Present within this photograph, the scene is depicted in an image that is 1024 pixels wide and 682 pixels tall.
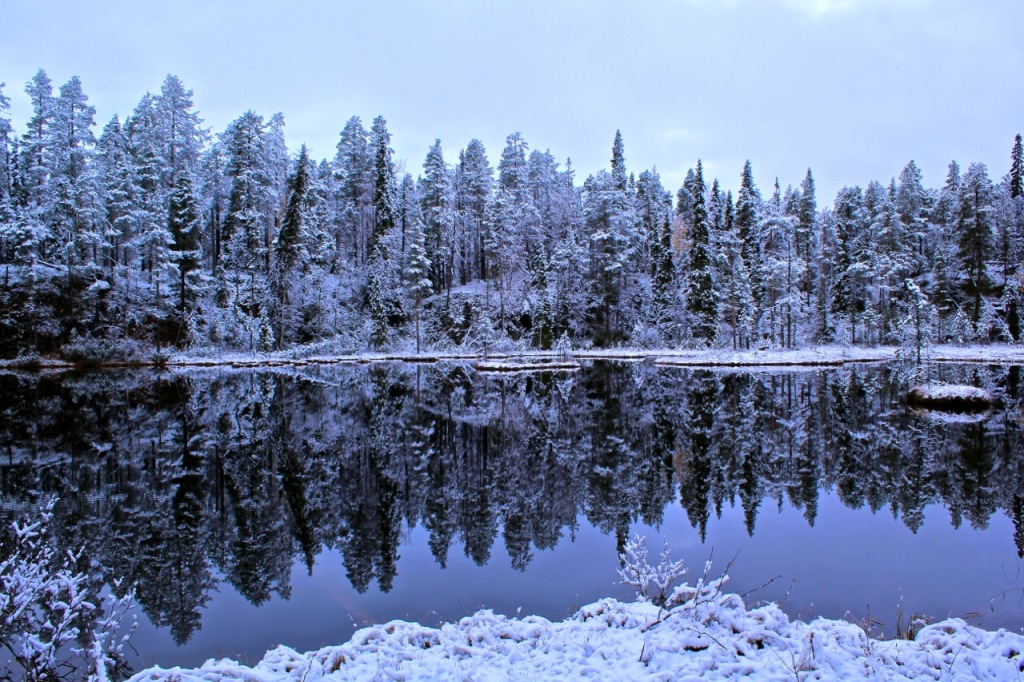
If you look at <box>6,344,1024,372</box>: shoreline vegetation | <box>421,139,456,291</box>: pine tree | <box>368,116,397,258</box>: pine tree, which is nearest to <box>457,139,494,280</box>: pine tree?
<box>421,139,456,291</box>: pine tree

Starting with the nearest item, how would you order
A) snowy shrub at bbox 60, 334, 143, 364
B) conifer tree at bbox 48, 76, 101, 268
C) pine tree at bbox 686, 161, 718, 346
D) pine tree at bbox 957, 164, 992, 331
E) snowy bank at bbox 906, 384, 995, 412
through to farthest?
1. snowy bank at bbox 906, 384, 995, 412
2. snowy shrub at bbox 60, 334, 143, 364
3. conifer tree at bbox 48, 76, 101, 268
4. pine tree at bbox 686, 161, 718, 346
5. pine tree at bbox 957, 164, 992, 331

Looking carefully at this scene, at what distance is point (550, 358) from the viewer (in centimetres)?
5372

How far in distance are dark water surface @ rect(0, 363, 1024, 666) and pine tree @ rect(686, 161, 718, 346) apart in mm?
30076

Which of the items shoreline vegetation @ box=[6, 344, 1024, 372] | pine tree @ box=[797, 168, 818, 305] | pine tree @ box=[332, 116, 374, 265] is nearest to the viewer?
shoreline vegetation @ box=[6, 344, 1024, 372]

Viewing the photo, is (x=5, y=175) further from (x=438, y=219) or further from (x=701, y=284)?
(x=701, y=284)

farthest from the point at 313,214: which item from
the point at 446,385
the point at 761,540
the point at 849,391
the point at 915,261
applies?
the point at 915,261

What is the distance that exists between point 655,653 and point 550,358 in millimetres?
48065

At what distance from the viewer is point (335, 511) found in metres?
12.7

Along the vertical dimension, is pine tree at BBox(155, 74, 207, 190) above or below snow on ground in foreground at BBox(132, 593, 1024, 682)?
above

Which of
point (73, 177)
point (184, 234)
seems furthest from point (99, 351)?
point (73, 177)

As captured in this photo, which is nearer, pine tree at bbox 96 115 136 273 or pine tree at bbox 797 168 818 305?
pine tree at bbox 96 115 136 273

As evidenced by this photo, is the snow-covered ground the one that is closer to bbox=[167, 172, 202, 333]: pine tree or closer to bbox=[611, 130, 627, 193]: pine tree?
bbox=[167, 172, 202, 333]: pine tree

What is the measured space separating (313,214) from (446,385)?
35.6 meters

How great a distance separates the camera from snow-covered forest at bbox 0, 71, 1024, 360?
170ft
